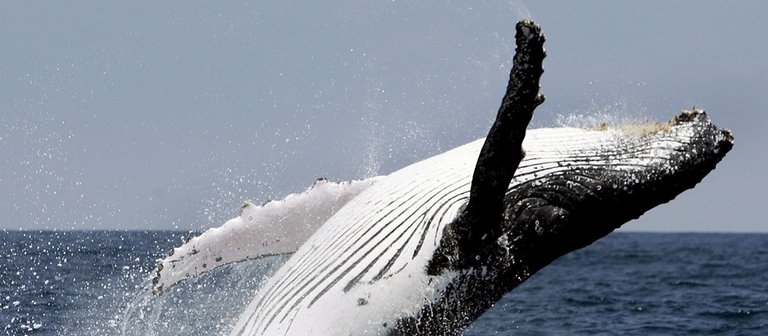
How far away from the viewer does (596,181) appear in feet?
18.0

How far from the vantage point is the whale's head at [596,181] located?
5379 millimetres

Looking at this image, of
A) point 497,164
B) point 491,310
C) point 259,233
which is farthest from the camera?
point 491,310

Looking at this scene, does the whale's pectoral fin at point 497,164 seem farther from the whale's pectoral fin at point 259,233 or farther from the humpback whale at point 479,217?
the whale's pectoral fin at point 259,233

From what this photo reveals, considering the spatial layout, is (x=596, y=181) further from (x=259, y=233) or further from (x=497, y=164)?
(x=259, y=233)

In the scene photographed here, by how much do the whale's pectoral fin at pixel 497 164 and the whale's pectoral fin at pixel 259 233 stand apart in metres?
1.27

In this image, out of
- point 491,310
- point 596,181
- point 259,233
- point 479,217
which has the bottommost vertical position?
point 479,217

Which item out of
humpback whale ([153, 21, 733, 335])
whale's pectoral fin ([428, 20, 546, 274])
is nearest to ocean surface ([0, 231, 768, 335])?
humpback whale ([153, 21, 733, 335])

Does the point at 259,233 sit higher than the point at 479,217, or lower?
higher

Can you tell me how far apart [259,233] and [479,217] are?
6.25 ft

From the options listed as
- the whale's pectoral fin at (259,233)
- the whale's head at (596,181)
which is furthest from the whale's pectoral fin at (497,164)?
the whale's pectoral fin at (259,233)

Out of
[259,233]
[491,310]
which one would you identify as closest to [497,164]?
[259,233]

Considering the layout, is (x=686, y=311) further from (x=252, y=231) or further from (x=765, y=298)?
(x=252, y=231)

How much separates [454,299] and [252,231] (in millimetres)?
1744

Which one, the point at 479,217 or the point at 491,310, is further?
the point at 491,310
